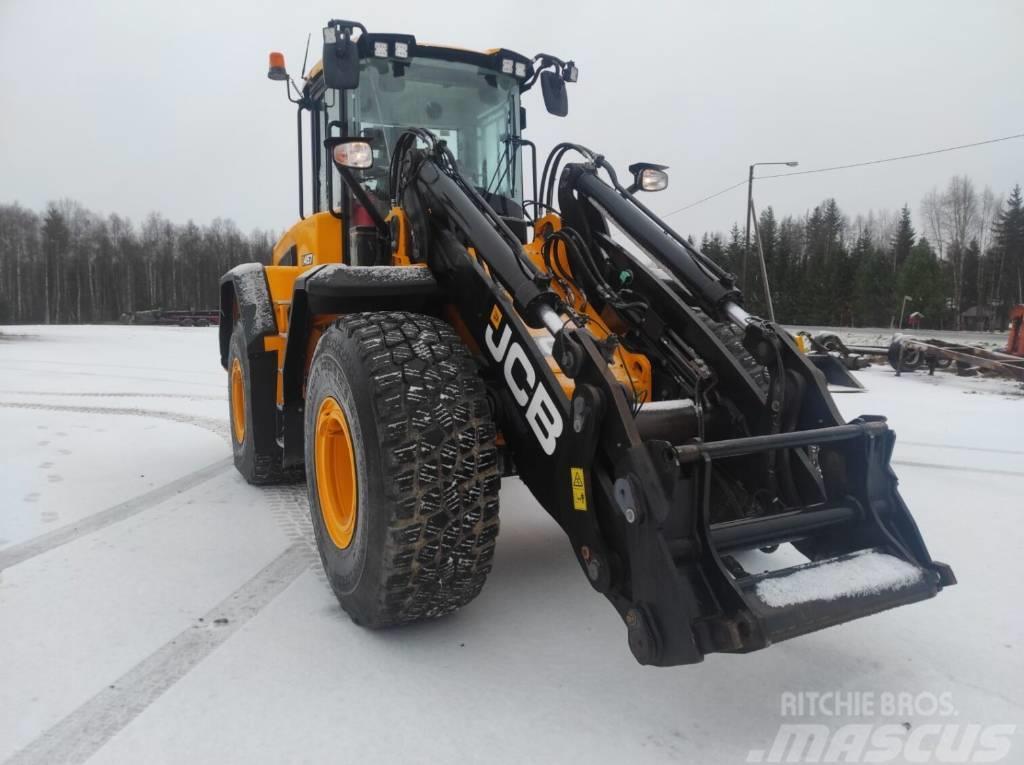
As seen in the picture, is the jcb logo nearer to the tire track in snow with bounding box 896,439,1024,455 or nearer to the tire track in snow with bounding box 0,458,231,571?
the tire track in snow with bounding box 0,458,231,571

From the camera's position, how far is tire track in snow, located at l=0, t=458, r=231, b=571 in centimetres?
357

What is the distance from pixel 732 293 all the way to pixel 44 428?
6.61 m

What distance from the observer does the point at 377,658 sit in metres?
2.54

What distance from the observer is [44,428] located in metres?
6.97

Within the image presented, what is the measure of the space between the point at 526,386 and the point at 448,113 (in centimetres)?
246

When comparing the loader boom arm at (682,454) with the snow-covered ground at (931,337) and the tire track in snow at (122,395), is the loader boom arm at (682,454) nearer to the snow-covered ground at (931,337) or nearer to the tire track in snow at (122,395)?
the tire track in snow at (122,395)

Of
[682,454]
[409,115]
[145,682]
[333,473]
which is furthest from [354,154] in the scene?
[145,682]

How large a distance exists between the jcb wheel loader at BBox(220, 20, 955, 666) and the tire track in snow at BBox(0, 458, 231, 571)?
42.6 inches

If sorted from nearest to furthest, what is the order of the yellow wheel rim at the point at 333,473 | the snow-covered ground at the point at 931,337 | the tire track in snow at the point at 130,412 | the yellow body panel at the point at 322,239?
the yellow wheel rim at the point at 333,473, the yellow body panel at the point at 322,239, the tire track in snow at the point at 130,412, the snow-covered ground at the point at 931,337

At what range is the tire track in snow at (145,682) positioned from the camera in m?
2.02

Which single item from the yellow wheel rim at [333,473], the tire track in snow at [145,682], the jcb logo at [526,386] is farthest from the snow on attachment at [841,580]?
the tire track in snow at [145,682]

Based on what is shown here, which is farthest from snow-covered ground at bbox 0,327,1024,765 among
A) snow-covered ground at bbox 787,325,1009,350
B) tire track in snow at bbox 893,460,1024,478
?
snow-covered ground at bbox 787,325,1009,350

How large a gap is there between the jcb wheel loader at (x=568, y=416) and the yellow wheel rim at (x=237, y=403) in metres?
1.30

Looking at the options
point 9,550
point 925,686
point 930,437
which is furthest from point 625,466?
point 930,437
